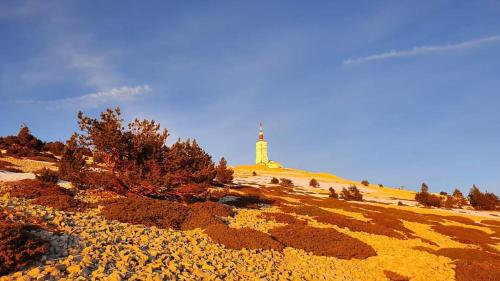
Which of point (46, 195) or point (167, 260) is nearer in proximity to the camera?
point (167, 260)

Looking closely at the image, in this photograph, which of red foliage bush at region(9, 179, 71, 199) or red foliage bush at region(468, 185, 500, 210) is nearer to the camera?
red foliage bush at region(9, 179, 71, 199)

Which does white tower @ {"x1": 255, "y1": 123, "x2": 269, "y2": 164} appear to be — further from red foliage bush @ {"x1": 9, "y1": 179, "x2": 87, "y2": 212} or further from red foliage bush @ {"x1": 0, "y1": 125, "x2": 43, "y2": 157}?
red foliage bush @ {"x1": 9, "y1": 179, "x2": 87, "y2": 212}

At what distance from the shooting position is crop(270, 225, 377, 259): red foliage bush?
648 inches

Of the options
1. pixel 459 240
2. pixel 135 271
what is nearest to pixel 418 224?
pixel 459 240

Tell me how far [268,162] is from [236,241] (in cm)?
12318

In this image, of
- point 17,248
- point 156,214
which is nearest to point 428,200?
point 156,214

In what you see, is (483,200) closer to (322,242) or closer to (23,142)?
(322,242)

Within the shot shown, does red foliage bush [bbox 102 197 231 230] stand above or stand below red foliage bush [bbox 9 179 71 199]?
below

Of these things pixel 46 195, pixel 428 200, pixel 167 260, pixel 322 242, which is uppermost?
pixel 46 195

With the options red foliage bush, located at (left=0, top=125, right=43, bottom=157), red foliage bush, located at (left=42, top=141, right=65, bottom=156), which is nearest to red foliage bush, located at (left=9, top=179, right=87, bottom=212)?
red foliage bush, located at (left=0, top=125, right=43, bottom=157)

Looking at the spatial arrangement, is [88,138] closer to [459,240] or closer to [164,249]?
[164,249]

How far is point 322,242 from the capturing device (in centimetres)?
1759

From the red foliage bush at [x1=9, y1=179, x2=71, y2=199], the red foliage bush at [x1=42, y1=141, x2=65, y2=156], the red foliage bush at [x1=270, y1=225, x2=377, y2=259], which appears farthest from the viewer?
the red foliage bush at [x1=42, y1=141, x2=65, y2=156]

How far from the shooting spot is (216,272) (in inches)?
423
